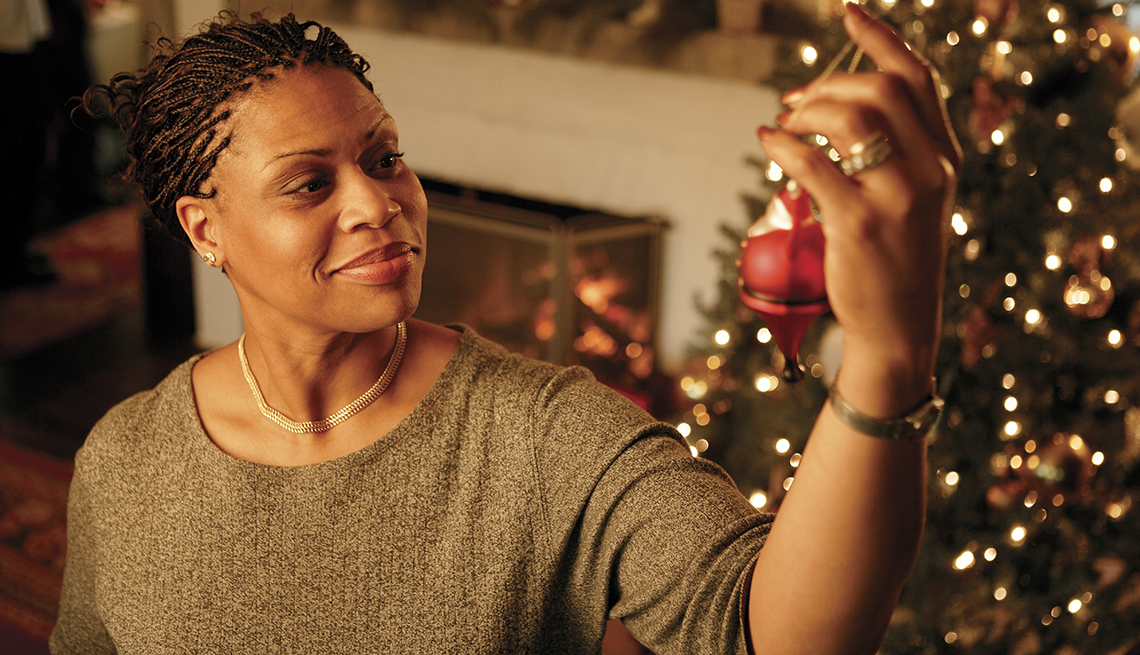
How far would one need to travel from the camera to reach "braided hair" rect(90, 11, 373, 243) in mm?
913

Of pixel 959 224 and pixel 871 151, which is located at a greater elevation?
pixel 871 151

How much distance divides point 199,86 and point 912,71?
71 centimetres

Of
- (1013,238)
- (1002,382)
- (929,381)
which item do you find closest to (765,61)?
(1013,238)

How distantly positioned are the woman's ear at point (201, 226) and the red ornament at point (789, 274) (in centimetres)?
56

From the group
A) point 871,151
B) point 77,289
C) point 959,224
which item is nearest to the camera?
point 871,151

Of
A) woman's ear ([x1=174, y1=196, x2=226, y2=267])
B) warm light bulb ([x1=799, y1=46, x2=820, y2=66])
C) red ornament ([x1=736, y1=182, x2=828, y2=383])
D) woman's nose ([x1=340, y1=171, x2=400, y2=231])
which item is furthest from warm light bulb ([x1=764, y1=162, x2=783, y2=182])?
warm light bulb ([x1=799, y1=46, x2=820, y2=66])

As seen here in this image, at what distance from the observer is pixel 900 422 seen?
57 cm

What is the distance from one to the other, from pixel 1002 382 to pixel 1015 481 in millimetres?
232

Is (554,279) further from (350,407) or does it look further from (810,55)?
(350,407)

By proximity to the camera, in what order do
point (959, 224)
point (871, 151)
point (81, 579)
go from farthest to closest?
point (959, 224) < point (81, 579) < point (871, 151)

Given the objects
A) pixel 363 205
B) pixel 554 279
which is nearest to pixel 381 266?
pixel 363 205

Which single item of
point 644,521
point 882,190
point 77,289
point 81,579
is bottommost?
point 77,289

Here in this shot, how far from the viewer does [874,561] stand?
0.61 m

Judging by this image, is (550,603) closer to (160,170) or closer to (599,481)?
(599,481)
